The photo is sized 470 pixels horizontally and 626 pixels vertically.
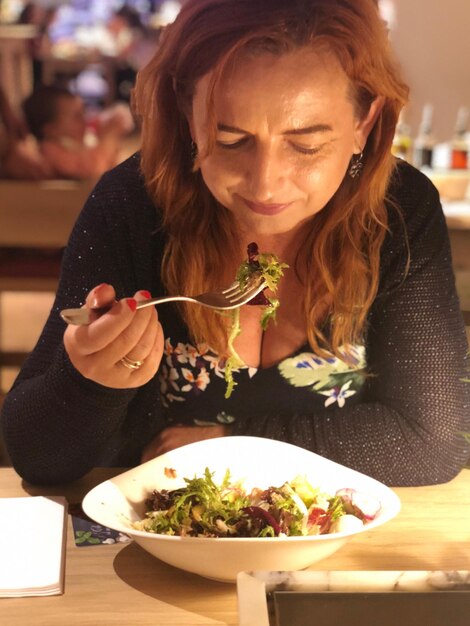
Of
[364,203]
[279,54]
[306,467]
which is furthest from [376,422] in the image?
[279,54]

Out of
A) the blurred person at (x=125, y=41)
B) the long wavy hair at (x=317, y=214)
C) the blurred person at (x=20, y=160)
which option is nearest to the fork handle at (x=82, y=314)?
the long wavy hair at (x=317, y=214)

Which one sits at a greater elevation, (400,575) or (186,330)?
(186,330)

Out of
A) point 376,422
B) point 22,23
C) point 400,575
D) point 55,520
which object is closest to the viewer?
point 400,575

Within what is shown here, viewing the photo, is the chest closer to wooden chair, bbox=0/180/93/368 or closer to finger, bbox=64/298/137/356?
finger, bbox=64/298/137/356

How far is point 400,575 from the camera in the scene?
39.8 inches

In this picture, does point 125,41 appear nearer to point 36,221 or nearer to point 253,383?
point 36,221

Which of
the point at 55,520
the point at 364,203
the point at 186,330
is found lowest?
the point at 55,520

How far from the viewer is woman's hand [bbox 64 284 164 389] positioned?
114 cm

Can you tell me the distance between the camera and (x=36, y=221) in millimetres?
3811

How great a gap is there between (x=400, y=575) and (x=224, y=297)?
440mm

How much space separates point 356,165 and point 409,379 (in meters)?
0.35

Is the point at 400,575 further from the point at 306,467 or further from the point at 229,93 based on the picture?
the point at 229,93

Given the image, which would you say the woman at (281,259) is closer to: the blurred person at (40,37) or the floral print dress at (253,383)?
the floral print dress at (253,383)

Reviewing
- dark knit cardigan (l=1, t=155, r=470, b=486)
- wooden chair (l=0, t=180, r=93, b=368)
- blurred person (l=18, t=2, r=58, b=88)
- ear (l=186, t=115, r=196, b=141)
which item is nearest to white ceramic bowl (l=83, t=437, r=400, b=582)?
dark knit cardigan (l=1, t=155, r=470, b=486)
